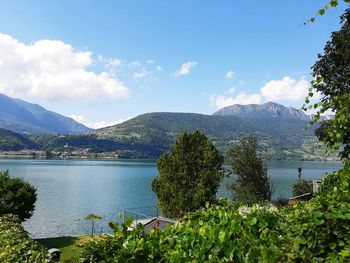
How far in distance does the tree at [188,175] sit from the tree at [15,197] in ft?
41.2

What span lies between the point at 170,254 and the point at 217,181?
3203 centimetres

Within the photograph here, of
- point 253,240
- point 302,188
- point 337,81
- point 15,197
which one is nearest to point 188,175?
point 15,197

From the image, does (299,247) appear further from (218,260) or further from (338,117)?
(338,117)

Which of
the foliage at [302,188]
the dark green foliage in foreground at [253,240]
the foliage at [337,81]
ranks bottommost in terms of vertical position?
the foliage at [302,188]

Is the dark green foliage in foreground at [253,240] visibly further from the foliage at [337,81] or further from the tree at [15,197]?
the tree at [15,197]

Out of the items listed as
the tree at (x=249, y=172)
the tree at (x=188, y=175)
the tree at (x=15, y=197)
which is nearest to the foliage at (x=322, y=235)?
the tree at (x=188, y=175)

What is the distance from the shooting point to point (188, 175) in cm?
3666

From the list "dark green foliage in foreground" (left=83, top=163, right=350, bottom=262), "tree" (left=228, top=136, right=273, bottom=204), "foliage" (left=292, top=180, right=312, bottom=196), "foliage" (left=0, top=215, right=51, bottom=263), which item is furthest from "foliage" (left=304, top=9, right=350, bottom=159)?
"foliage" (left=292, top=180, right=312, bottom=196)

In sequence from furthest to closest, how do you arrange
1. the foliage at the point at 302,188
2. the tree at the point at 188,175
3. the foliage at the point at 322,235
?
the foliage at the point at 302,188 → the tree at the point at 188,175 → the foliage at the point at 322,235

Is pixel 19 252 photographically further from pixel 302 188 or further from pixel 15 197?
pixel 302 188

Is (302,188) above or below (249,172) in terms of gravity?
below

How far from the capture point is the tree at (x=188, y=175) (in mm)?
35312

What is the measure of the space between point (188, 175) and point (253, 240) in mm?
33015

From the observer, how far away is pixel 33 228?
56031mm
